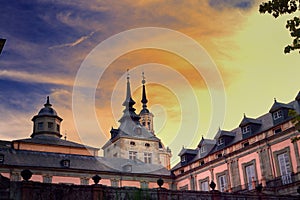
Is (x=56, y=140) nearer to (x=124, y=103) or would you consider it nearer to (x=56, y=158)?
(x=56, y=158)

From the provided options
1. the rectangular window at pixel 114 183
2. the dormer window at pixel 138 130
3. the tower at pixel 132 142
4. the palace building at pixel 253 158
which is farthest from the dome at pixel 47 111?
the palace building at pixel 253 158

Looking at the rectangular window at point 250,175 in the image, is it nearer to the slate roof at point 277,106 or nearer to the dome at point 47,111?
the slate roof at point 277,106

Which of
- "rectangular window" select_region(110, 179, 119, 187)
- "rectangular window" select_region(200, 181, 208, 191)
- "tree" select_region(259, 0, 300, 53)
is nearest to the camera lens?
"tree" select_region(259, 0, 300, 53)

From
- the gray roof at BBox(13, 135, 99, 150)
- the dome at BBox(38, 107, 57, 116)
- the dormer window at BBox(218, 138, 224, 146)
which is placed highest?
the dome at BBox(38, 107, 57, 116)

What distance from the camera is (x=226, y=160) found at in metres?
36.3

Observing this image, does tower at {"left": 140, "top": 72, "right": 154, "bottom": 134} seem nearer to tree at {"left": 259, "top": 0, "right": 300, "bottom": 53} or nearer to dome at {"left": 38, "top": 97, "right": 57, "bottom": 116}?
dome at {"left": 38, "top": 97, "right": 57, "bottom": 116}

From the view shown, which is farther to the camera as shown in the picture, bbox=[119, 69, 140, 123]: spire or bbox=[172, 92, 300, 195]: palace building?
bbox=[119, 69, 140, 123]: spire

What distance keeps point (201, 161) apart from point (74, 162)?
12.2 metres

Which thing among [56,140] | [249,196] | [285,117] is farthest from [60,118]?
[249,196]

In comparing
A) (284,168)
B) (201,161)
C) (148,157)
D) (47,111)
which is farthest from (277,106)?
(148,157)

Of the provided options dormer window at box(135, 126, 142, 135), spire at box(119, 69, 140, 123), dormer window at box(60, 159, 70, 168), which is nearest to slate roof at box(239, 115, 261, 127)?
dormer window at box(60, 159, 70, 168)

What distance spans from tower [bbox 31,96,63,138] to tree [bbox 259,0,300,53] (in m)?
37.4

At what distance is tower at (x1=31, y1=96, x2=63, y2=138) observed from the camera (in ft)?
153

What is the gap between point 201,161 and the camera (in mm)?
39719
